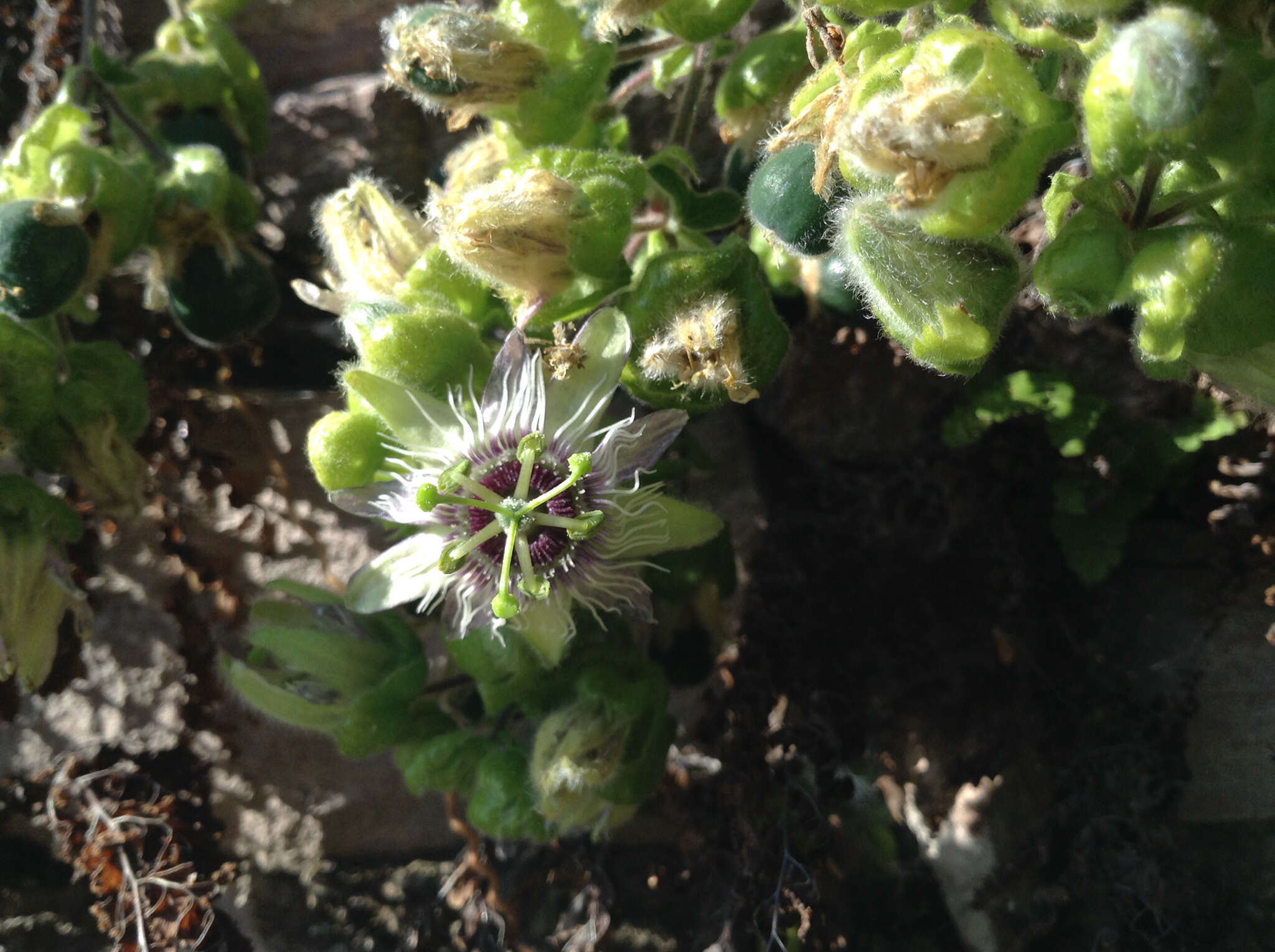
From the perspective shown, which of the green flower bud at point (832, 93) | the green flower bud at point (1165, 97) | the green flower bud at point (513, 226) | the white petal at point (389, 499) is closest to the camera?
the green flower bud at point (1165, 97)

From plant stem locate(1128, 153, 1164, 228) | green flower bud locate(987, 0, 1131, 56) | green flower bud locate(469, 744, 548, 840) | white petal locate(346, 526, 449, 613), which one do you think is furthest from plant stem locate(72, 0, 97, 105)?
plant stem locate(1128, 153, 1164, 228)

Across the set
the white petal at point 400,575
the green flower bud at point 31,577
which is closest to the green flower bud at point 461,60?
the white petal at point 400,575

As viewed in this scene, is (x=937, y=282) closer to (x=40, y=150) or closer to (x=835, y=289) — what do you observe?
(x=835, y=289)

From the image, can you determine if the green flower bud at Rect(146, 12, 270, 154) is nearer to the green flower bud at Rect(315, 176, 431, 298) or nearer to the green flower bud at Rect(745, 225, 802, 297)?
the green flower bud at Rect(315, 176, 431, 298)

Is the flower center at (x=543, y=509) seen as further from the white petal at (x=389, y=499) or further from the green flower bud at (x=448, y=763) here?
the green flower bud at (x=448, y=763)

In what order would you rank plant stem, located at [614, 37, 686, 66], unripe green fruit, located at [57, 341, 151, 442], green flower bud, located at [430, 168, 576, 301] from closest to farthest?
green flower bud, located at [430, 168, 576, 301] → plant stem, located at [614, 37, 686, 66] → unripe green fruit, located at [57, 341, 151, 442]

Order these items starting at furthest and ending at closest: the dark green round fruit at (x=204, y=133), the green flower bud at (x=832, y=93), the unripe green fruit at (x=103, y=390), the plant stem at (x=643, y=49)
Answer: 1. the dark green round fruit at (x=204, y=133)
2. the unripe green fruit at (x=103, y=390)
3. the plant stem at (x=643, y=49)
4. the green flower bud at (x=832, y=93)
